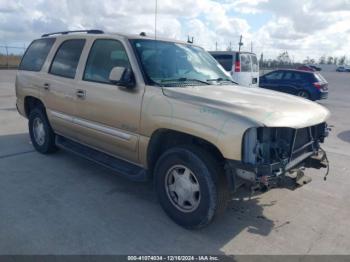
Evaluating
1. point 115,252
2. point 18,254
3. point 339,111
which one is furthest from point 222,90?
point 339,111

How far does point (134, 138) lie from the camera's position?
157 inches

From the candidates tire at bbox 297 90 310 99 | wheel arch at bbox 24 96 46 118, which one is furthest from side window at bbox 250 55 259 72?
wheel arch at bbox 24 96 46 118

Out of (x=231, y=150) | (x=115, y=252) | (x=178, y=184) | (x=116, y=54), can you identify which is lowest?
(x=115, y=252)

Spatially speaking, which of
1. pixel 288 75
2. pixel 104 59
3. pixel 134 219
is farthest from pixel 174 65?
pixel 288 75

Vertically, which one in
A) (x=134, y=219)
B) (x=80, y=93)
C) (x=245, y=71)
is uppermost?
(x=245, y=71)

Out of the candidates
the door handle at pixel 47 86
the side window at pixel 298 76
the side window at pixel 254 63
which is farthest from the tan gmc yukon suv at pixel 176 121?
the side window at pixel 298 76

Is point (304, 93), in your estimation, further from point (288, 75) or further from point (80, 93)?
point (80, 93)

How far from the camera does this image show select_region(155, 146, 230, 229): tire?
10.9 ft

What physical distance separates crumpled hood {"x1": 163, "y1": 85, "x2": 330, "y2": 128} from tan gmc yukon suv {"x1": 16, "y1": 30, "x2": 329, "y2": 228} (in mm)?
13

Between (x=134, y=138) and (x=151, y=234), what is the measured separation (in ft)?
3.71

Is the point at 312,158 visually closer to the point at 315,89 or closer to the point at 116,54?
the point at 116,54

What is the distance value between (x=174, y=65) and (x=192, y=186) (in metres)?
1.59

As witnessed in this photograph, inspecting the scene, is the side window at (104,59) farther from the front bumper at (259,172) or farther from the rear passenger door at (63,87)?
the front bumper at (259,172)

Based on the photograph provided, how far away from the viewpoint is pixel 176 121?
137 inches
